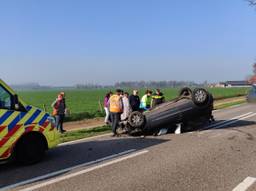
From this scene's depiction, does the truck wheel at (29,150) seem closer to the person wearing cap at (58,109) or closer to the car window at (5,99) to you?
the car window at (5,99)

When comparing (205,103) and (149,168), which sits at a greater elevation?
(205,103)

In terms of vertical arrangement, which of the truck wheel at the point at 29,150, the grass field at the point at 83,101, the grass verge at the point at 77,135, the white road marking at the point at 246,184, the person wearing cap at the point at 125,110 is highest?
the person wearing cap at the point at 125,110

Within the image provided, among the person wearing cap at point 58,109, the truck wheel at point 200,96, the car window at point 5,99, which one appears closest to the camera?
the car window at point 5,99

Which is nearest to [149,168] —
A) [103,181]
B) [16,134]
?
[103,181]

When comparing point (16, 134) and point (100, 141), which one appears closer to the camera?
point (16, 134)

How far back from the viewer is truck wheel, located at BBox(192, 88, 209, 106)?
1127 centimetres

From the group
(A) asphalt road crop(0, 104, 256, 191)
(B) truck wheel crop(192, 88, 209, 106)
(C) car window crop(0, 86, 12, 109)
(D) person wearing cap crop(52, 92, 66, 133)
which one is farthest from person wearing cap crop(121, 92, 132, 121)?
(C) car window crop(0, 86, 12, 109)

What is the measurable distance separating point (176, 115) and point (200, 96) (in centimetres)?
109

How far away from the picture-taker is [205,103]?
1138cm

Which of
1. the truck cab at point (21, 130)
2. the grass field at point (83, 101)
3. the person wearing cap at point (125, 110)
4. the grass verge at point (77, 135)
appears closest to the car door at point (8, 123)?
the truck cab at point (21, 130)

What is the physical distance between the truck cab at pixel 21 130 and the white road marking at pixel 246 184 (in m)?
4.20

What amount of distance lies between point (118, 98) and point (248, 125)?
5.41 metres

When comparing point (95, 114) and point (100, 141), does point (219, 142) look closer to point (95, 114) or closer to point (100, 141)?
point (100, 141)

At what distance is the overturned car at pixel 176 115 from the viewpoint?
432 inches
